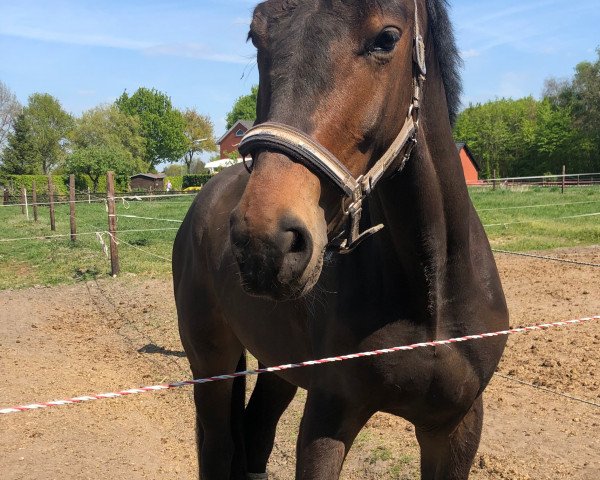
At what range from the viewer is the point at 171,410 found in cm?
488

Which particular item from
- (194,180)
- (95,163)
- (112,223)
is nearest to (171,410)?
(112,223)

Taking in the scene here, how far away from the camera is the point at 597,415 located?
4.21 metres

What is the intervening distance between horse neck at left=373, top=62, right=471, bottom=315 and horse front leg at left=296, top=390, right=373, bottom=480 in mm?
434

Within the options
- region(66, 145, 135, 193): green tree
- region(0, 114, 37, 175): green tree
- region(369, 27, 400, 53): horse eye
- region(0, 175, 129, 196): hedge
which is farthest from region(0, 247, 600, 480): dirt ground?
region(0, 114, 37, 175): green tree

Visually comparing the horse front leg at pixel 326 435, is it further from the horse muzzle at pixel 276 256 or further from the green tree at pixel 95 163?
the green tree at pixel 95 163

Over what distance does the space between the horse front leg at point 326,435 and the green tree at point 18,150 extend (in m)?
61.7

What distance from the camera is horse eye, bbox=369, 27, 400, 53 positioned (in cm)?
148

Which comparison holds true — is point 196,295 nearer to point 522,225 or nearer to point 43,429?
point 43,429

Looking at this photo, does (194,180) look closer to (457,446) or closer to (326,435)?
(457,446)

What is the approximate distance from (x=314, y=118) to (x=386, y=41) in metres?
0.30

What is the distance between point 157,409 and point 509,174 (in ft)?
190

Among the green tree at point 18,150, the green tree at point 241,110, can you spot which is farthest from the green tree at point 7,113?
the green tree at point 241,110

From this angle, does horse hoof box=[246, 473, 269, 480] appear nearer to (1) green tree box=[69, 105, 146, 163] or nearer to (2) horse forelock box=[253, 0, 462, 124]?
(2) horse forelock box=[253, 0, 462, 124]

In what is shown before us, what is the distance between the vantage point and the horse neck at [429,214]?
6.03 ft
